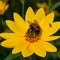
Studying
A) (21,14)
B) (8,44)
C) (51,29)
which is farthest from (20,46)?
(21,14)

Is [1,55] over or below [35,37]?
below

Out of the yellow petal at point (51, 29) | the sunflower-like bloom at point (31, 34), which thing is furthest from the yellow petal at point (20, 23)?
the yellow petal at point (51, 29)

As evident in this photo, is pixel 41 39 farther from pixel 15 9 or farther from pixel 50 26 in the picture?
pixel 15 9

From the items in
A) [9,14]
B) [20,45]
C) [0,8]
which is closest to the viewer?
[20,45]

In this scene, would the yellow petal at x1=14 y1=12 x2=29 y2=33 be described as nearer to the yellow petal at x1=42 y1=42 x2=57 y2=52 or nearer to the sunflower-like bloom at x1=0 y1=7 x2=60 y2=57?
the sunflower-like bloom at x1=0 y1=7 x2=60 y2=57

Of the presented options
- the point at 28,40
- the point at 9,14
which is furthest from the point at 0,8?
the point at 28,40

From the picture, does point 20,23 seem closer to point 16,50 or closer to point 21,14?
point 16,50
